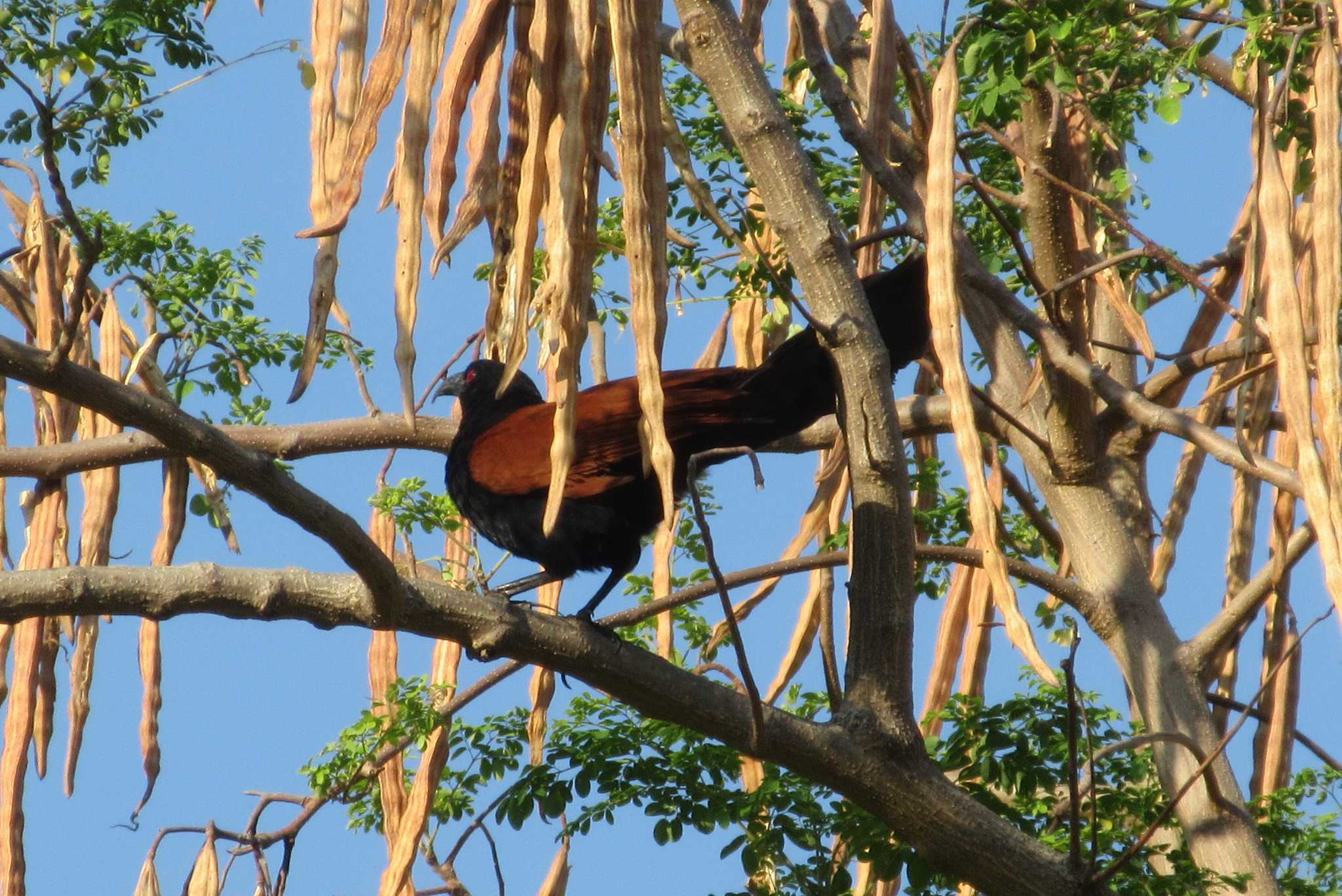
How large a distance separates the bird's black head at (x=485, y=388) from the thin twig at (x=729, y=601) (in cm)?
223

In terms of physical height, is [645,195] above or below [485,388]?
below

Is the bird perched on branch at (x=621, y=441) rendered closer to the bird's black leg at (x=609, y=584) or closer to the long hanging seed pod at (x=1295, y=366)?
the bird's black leg at (x=609, y=584)

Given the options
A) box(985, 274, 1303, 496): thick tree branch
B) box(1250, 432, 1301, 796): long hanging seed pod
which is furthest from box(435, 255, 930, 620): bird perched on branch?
box(1250, 432, 1301, 796): long hanging seed pod

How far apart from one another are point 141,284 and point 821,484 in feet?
6.57

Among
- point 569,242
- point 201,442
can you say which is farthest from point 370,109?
point 201,442

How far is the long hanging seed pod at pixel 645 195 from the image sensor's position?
7.32 feet

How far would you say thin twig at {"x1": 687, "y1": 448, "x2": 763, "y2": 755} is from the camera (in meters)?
2.31

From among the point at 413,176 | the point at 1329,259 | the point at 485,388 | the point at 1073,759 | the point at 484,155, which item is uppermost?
the point at 485,388

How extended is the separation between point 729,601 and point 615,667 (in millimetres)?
293

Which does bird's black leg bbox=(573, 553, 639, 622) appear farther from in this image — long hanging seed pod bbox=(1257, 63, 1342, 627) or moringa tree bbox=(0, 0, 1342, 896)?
long hanging seed pod bbox=(1257, 63, 1342, 627)

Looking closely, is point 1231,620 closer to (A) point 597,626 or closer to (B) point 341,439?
(A) point 597,626

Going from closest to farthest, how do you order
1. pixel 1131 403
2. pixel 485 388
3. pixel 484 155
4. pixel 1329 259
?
pixel 1329 259
pixel 484 155
pixel 1131 403
pixel 485 388

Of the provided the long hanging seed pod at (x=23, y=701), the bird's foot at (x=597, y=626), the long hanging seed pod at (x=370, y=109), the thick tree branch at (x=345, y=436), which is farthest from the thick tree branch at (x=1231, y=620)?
the long hanging seed pod at (x=23, y=701)

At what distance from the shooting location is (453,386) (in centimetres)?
520
